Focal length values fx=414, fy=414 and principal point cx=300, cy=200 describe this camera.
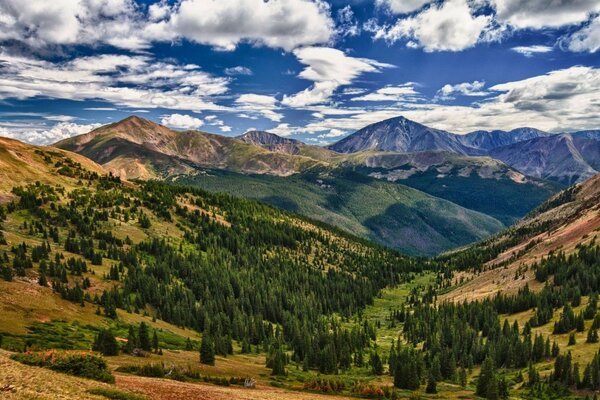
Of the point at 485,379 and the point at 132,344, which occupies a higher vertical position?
the point at 132,344

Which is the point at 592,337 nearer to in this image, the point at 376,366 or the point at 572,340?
the point at 572,340

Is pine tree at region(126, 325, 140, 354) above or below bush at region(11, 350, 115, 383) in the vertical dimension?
below

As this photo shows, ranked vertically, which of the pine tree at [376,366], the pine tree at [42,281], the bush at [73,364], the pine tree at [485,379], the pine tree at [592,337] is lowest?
the pine tree at [376,366]

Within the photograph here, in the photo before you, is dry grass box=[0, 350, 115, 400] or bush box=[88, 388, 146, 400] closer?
dry grass box=[0, 350, 115, 400]

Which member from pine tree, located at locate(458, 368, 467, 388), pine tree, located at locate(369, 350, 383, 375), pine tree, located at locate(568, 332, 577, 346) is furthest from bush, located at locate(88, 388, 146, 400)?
pine tree, located at locate(568, 332, 577, 346)

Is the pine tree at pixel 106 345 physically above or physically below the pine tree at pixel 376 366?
above

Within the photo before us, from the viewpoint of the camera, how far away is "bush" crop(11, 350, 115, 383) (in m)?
50.7

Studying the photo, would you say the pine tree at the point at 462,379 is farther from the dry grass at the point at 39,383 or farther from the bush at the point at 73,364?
the dry grass at the point at 39,383

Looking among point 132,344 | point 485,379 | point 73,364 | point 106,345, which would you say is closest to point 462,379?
point 485,379

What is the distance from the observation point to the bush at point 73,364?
5069 cm

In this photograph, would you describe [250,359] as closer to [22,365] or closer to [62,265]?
[62,265]

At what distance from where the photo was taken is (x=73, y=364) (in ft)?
169

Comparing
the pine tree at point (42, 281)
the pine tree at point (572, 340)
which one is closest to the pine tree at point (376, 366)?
the pine tree at point (572, 340)

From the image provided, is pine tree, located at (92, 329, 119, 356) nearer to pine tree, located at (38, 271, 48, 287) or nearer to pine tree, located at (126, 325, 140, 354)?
pine tree, located at (126, 325, 140, 354)
